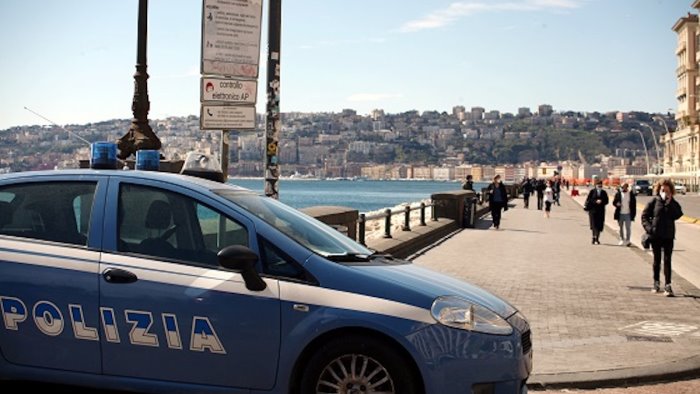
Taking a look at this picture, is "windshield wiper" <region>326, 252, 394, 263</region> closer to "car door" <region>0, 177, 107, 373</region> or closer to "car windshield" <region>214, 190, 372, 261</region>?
"car windshield" <region>214, 190, 372, 261</region>

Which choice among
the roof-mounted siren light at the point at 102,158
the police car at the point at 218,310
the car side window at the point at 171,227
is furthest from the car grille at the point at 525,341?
the roof-mounted siren light at the point at 102,158

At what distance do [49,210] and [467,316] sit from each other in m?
2.60

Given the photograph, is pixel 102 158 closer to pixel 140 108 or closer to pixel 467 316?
pixel 467 316

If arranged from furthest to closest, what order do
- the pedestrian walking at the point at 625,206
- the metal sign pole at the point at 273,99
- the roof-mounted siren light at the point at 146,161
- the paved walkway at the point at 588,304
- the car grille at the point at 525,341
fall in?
the pedestrian walking at the point at 625,206 < the metal sign pole at the point at 273,99 < the paved walkway at the point at 588,304 < the roof-mounted siren light at the point at 146,161 < the car grille at the point at 525,341

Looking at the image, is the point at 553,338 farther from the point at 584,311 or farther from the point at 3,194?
the point at 3,194

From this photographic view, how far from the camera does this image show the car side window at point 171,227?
5328 mm

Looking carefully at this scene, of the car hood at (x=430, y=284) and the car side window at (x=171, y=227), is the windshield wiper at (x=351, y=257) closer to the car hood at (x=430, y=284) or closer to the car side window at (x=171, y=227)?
the car hood at (x=430, y=284)

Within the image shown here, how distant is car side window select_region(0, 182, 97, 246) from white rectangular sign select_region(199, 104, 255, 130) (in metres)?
3.58

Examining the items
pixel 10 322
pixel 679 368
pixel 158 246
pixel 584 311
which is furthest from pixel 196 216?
pixel 584 311

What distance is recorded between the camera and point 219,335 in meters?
5.08

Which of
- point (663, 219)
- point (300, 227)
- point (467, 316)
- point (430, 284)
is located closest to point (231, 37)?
point (300, 227)

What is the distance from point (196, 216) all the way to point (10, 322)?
1.21m

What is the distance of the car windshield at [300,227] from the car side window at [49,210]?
820mm

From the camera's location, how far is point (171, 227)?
5.48 metres
